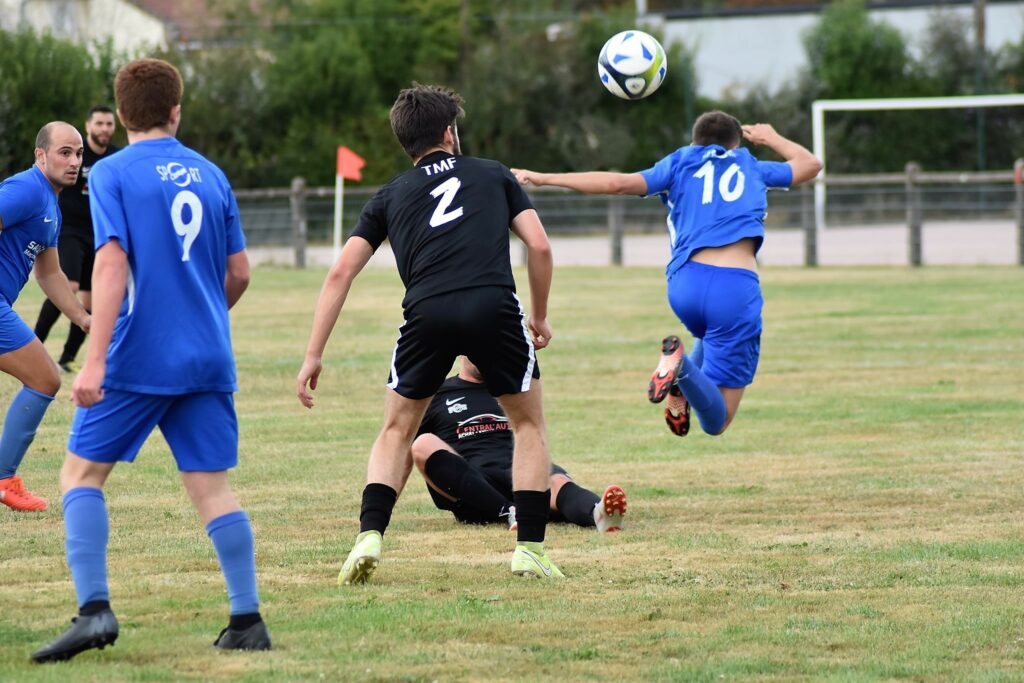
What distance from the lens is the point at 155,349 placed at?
16.0 feet

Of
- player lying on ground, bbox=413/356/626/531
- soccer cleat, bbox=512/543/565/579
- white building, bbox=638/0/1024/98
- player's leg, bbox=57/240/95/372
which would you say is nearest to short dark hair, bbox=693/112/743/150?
player lying on ground, bbox=413/356/626/531

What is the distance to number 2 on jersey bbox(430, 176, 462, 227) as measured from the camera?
6.22 meters

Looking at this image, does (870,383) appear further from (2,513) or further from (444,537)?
(2,513)

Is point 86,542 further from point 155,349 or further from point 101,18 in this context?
point 101,18

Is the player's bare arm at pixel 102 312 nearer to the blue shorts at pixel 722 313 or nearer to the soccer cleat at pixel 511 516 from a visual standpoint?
the soccer cleat at pixel 511 516

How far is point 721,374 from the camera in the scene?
8383 millimetres

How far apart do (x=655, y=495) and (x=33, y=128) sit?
29.4m

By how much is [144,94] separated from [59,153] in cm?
297

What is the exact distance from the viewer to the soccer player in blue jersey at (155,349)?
4.86 meters

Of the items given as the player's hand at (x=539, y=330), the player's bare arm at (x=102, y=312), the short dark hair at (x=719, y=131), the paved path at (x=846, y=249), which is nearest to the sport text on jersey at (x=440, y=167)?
the player's hand at (x=539, y=330)

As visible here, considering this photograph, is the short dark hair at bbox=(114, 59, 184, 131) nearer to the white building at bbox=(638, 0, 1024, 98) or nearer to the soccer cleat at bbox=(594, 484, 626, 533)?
the soccer cleat at bbox=(594, 484, 626, 533)

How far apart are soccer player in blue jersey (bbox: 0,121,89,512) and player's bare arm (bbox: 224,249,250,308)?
277 cm

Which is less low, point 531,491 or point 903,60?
point 903,60

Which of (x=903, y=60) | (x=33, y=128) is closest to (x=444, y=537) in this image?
(x=33, y=128)
